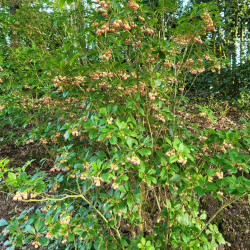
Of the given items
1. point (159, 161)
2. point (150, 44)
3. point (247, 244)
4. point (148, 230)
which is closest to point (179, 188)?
point (159, 161)

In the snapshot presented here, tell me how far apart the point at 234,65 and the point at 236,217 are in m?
3.50

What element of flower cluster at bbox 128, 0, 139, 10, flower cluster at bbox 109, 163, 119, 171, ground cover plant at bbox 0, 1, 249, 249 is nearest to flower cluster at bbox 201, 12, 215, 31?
ground cover plant at bbox 0, 1, 249, 249

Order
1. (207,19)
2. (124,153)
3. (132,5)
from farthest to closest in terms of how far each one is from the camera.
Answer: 1. (207,19)
2. (124,153)
3. (132,5)

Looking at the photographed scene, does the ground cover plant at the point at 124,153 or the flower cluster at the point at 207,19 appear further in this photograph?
the flower cluster at the point at 207,19

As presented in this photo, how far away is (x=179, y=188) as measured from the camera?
1641 mm

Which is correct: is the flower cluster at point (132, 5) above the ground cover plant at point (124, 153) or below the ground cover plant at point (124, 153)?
above

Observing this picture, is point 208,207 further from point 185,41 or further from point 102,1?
point 102,1

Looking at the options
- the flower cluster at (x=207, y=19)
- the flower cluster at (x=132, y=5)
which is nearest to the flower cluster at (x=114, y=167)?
the flower cluster at (x=132, y=5)

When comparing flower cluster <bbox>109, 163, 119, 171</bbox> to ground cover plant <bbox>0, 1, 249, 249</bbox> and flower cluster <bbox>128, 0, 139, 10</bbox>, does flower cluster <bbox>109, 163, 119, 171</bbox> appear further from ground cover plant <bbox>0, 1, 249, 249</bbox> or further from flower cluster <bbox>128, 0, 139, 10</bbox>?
flower cluster <bbox>128, 0, 139, 10</bbox>

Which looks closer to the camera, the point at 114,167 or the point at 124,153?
A: the point at 114,167

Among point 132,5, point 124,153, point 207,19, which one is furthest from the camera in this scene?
point 207,19

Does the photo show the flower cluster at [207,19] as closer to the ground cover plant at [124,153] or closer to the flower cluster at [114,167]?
the ground cover plant at [124,153]

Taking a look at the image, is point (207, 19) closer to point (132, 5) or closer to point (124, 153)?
point (132, 5)

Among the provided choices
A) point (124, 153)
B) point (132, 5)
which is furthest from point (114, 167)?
point (132, 5)
